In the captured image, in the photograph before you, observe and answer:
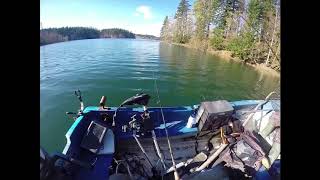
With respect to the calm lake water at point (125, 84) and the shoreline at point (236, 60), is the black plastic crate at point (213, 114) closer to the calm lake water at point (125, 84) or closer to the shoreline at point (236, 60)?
the calm lake water at point (125, 84)

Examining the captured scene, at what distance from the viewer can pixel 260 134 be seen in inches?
166

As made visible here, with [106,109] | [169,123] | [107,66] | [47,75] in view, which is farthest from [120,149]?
[107,66]

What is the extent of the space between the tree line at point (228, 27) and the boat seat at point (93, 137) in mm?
12666

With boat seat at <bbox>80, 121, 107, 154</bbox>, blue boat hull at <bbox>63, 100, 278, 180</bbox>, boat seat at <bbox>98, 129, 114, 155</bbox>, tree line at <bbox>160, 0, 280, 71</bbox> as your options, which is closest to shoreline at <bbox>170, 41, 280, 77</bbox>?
tree line at <bbox>160, 0, 280, 71</bbox>

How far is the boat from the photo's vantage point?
3.57m

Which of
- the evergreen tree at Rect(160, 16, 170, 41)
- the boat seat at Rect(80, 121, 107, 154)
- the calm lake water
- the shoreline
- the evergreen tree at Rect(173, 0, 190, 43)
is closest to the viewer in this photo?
the boat seat at Rect(80, 121, 107, 154)

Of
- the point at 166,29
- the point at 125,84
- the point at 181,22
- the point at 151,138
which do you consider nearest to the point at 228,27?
the point at 181,22

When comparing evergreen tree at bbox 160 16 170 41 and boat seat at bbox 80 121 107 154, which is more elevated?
evergreen tree at bbox 160 16 170 41

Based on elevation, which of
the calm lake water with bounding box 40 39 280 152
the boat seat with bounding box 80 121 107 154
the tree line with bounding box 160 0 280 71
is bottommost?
the calm lake water with bounding box 40 39 280 152

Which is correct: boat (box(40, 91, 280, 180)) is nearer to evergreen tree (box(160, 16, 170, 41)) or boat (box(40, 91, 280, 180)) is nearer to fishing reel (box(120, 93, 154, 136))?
fishing reel (box(120, 93, 154, 136))

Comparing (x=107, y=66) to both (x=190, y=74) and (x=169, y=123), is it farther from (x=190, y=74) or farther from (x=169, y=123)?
(x=169, y=123)
